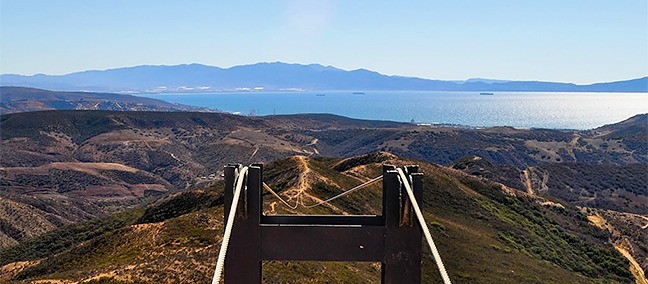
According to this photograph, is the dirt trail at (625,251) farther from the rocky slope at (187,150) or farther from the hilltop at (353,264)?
the rocky slope at (187,150)

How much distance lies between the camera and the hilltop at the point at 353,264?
25.1m

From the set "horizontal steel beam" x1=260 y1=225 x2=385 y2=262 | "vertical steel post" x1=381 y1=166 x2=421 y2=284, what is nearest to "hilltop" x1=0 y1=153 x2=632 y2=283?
"horizontal steel beam" x1=260 y1=225 x2=385 y2=262

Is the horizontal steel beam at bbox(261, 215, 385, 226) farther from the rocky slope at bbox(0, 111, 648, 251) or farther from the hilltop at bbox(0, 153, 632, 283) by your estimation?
the rocky slope at bbox(0, 111, 648, 251)

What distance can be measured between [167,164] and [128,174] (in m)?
15.2

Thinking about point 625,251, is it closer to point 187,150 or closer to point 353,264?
point 353,264

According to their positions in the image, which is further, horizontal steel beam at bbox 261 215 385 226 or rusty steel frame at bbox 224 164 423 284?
horizontal steel beam at bbox 261 215 385 226

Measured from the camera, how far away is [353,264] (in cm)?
2803

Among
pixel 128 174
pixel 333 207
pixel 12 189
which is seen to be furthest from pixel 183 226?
pixel 128 174

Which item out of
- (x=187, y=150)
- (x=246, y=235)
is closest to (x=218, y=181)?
(x=246, y=235)

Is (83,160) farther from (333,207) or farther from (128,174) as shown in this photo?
(333,207)

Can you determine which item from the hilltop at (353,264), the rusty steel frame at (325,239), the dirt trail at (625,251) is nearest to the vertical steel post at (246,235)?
the rusty steel frame at (325,239)

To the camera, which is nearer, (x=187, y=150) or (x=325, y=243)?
(x=325, y=243)

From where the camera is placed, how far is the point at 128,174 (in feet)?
Result: 396

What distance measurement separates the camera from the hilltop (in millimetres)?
25141
